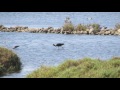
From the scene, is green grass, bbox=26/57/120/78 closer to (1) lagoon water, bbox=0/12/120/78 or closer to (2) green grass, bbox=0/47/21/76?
(1) lagoon water, bbox=0/12/120/78

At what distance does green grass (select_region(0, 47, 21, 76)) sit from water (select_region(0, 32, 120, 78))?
0.30 ft

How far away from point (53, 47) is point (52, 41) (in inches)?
5.6

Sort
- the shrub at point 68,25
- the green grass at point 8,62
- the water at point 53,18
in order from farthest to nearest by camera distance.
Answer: the shrub at point 68,25
the green grass at point 8,62
the water at point 53,18

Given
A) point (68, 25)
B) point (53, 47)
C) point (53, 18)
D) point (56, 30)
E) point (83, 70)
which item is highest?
point (53, 18)

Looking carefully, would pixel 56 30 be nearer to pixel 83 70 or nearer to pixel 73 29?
pixel 73 29

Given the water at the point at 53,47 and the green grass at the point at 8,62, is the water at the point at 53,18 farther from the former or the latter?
the green grass at the point at 8,62

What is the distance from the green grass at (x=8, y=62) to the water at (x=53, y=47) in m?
0.09

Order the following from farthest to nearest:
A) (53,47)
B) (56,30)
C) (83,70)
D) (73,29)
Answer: (73,29), (56,30), (53,47), (83,70)

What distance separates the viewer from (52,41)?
831 cm

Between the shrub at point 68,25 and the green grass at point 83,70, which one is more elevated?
the shrub at point 68,25

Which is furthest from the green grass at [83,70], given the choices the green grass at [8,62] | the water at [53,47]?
the green grass at [8,62]

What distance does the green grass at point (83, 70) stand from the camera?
8.05m

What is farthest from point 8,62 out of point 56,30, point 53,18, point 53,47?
point 53,18

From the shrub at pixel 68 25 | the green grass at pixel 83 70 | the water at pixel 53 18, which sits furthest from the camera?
the shrub at pixel 68 25
